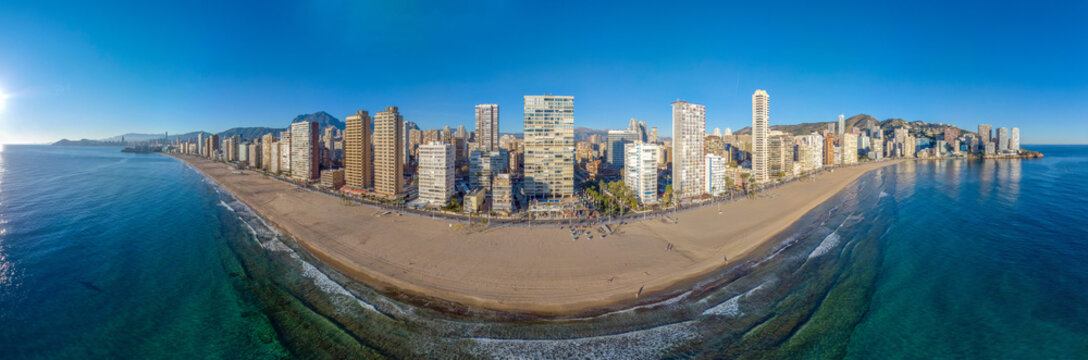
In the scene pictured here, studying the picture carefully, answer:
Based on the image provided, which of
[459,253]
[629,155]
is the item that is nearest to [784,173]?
[629,155]

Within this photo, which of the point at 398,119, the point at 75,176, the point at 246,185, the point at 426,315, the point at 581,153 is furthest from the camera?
the point at 581,153

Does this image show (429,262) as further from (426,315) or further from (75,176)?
(75,176)

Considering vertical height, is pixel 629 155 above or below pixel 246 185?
above

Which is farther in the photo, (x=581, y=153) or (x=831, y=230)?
(x=581, y=153)

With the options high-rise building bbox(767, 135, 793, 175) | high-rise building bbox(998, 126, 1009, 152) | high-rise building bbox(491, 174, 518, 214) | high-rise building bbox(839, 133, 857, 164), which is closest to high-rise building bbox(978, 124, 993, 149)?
high-rise building bbox(998, 126, 1009, 152)

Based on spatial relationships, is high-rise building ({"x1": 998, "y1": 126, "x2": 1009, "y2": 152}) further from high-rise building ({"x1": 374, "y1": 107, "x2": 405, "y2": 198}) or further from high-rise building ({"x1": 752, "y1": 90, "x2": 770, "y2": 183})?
high-rise building ({"x1": 374, "y1": 107, "x2": 405, "y2": 198})

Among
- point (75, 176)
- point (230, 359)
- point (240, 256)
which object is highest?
point (75, 176)
